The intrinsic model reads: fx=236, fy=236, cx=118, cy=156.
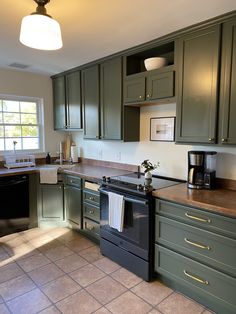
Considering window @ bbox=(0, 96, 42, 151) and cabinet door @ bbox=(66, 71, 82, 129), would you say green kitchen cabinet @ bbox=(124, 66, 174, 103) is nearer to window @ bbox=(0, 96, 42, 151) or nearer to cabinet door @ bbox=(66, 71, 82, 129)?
cabinet door @ bbox=(66, 71, 82, 129)

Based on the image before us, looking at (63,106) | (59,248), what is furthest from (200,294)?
(63,106)

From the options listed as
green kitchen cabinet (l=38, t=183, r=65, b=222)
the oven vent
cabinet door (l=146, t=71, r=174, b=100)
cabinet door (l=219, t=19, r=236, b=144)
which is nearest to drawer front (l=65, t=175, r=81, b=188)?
green kitchen cabinet (l=38, t=183, r=65, b=222)

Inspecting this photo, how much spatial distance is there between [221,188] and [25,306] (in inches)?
83.1

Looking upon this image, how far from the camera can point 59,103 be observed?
4.05 metres

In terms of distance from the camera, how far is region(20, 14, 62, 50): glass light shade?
1.54 meters

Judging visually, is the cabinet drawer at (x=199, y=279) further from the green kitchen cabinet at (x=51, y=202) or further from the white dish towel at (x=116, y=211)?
the green kitchen cabinet at (x=51, y=202)

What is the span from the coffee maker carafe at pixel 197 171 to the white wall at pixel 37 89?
273 centimetres

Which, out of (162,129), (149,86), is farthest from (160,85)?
(162,129)

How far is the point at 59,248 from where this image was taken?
3.04m

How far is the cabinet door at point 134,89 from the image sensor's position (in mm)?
2695

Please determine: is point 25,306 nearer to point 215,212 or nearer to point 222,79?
point 215,212

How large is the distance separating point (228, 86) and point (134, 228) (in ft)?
5.27

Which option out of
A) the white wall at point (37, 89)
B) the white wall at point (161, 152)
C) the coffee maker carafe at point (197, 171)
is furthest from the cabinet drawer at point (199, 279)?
the white wall at point (37, 89)

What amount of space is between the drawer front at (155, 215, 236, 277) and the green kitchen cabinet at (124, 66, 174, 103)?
1281mm
